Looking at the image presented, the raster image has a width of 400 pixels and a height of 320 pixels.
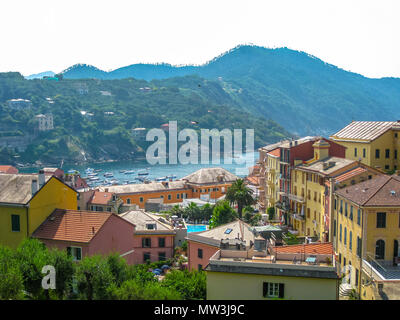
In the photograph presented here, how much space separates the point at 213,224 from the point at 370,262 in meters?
24.0

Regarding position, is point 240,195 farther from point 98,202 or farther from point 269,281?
point 269,281

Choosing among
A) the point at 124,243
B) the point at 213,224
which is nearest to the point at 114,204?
the point at 213,224

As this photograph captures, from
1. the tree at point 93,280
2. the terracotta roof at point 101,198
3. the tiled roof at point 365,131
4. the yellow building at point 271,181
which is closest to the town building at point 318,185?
the yellow building at point 271,181

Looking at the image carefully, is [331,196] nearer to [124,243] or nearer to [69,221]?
[124,243]

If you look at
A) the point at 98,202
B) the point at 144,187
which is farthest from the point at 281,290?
the point at 144,187

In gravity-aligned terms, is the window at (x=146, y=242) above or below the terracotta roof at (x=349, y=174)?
below

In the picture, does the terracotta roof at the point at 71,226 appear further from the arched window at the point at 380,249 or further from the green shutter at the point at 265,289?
the arched window at the point at 380,249

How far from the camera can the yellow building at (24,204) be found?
90.1 feet

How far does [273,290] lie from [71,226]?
12.9m

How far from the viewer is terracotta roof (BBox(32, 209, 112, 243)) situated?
1043 inches

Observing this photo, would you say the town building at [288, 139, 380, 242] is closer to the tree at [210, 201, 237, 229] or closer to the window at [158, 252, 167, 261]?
the tree at [210, 201, 237, 229]

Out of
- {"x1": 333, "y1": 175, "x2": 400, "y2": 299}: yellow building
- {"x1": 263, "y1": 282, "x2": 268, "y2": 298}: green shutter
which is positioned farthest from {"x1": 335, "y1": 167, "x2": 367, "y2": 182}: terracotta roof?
{"x1": 263, "y1": 282, "x2": 268, "y2": 298}: green shutter

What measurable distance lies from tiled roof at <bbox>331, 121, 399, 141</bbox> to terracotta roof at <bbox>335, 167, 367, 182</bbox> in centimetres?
1338
